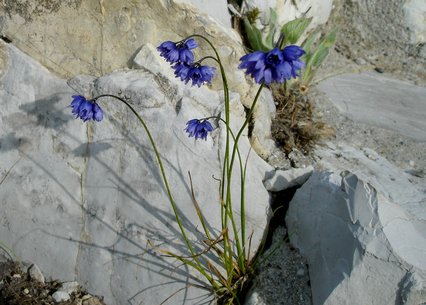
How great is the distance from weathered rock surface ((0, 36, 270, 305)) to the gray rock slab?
4.36ft

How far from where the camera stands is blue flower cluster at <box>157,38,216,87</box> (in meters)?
2.79

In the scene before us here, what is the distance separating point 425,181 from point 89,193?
8.07 ft

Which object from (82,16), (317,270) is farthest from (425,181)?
(82,16)

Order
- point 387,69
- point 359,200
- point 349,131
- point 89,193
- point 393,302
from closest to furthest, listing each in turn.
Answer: point 393,302 < point 359,200 < point 89,193 < point 349,131 < point 387,69

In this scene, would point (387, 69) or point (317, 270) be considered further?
point (387, 69)

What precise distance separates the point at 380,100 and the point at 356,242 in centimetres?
212

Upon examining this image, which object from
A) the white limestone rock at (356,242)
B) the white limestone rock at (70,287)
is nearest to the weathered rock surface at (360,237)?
the white limestone rock at (356,242)

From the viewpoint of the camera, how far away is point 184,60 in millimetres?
2803

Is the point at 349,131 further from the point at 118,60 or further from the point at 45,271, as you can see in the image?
the point at 45,271

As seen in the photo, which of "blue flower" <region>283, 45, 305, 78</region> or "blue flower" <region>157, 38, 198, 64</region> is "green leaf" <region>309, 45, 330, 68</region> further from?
"blue flower" <region>283, 45, 305, 78</region>

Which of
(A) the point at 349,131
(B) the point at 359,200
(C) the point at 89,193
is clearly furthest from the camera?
(A) the point at 349,131

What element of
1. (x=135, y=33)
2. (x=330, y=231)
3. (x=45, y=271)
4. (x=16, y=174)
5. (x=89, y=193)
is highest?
(x=135, y=33)

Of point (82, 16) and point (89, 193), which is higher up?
point (82, 16)

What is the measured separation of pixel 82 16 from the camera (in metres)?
3.97
